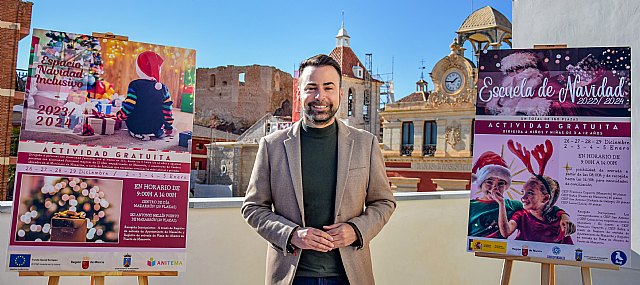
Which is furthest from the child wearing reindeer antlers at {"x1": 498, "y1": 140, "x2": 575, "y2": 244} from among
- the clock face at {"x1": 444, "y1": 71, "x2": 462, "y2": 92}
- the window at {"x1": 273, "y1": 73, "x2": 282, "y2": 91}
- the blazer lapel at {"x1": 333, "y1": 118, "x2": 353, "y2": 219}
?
the window at {"x1": 273, "y1": 73, "x2": 282, "y2": 91}

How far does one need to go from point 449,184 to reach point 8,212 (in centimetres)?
1599

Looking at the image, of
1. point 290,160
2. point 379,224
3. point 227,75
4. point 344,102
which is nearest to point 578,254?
point 379,224

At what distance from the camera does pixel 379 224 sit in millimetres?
1670

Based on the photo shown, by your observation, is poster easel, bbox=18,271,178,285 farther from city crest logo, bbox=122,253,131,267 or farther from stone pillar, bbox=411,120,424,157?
stone pillar, bbox=411,120,424,157

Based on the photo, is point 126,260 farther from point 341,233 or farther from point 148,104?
point 341,233

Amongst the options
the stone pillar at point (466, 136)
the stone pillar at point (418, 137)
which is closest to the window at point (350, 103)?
the stone pillar at point (418, 137)

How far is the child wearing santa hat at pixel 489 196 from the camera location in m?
2.00

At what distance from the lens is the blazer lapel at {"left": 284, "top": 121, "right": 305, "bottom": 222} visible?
1.65m

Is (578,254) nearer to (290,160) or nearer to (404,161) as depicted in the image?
(290,160)

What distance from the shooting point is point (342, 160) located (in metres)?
1.68

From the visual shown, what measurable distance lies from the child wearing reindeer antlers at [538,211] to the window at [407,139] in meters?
17.0

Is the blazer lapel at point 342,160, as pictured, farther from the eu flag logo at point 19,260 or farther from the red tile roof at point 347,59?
the red tile roof at point 347,59

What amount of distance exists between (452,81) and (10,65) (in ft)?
51.3

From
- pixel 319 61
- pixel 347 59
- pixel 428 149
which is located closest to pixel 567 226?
pixel 319 61
